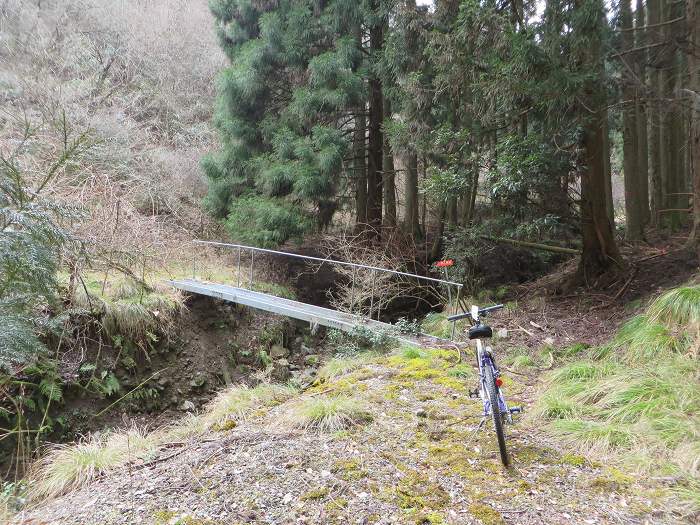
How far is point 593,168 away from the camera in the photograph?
699 centimetres

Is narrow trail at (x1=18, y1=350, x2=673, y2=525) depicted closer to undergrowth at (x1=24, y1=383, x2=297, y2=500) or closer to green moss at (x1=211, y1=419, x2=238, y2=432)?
green moss at (x1=211, y1=419, x2=238, y2=432)

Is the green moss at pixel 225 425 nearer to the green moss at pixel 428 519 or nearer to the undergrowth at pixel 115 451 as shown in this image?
the undergrowth at pixel 115 451

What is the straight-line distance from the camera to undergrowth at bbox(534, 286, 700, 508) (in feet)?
10.8

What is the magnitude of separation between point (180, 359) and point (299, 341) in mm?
2387

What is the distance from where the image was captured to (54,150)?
25.0ft

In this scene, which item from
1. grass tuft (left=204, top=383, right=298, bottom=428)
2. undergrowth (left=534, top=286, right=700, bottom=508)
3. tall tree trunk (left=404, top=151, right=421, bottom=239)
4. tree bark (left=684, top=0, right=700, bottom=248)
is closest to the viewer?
undergrowth (left=534, top=286, right=700, bottom=508)

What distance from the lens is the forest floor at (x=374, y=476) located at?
9.35 ft

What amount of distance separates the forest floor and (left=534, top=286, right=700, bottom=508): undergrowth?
0.18 metres

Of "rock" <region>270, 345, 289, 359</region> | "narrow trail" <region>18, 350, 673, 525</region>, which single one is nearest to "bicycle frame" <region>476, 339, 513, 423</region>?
"narrow trail" <region>18, 350, 673, 525</region>

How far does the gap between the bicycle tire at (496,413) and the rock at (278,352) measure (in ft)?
20.6

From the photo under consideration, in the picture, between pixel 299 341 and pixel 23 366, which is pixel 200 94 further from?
pixel 23 366

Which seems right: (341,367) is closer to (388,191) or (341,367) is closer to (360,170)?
(388,191)

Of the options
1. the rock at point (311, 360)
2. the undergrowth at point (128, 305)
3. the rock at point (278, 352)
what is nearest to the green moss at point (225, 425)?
the undergrowth at point (128, 305)

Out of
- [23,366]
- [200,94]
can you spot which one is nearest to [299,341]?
[23,366]
